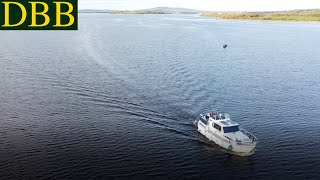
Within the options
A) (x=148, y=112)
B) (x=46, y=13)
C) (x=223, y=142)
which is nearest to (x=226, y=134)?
(x=223, y=142)

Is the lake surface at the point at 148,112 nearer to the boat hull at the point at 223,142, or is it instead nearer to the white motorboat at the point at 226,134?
the boat hull at the point at 223,142

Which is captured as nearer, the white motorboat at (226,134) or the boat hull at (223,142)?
the boat hull at (223,142)

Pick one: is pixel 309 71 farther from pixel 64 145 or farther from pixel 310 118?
pixel 64 145

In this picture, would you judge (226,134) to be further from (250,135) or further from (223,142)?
(250,135)

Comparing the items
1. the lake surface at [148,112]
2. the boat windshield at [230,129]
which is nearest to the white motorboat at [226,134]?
the boat windshield at [230,129]

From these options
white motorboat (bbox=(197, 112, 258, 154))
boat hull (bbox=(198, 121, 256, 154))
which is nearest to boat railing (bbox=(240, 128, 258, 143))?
white motorboat (bbox=(197, 112, 258, 154))

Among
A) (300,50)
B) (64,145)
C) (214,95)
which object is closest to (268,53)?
(300,50)
